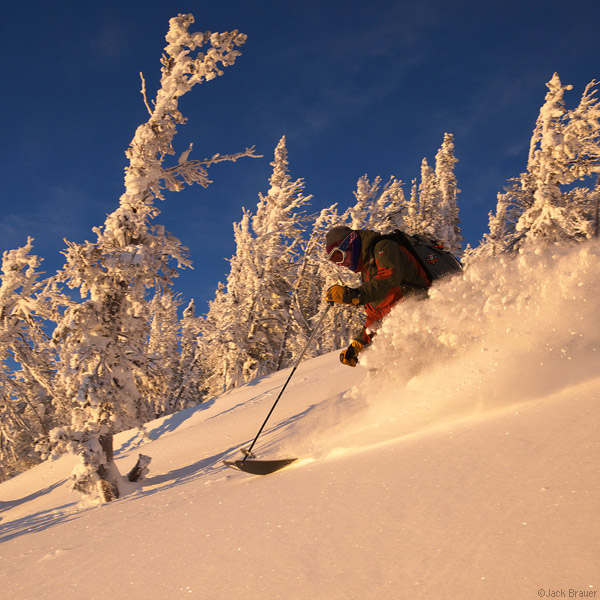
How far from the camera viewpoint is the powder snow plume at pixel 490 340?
11.2 ft

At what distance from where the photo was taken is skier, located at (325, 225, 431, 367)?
4.94 m

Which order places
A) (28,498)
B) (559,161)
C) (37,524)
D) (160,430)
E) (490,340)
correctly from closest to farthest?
(490,340) → (37,524) → (28,498) → (160,430) → (559,161)

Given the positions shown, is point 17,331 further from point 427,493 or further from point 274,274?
point 427,493

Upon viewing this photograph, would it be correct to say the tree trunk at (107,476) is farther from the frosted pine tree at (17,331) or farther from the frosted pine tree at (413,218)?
the frosted pine tree at (413,218)

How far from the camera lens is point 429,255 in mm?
5316

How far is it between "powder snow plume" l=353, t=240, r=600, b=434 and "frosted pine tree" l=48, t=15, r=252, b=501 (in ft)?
19.6

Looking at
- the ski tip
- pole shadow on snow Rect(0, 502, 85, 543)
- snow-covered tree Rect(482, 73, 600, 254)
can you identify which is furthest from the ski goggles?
snow-covered tree Rect(482, 73, 600, 254)

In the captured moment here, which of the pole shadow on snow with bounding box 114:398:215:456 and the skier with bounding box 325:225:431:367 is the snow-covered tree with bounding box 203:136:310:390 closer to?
the pole shadow on snow with bounding box 114:398:215:456

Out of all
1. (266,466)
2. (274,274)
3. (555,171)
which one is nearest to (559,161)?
(555,171)

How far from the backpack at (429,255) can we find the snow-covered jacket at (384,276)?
0.07m

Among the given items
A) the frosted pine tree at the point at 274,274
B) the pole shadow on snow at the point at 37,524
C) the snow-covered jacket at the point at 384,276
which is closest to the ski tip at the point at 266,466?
the snow-covered jacket at the point at 384,276

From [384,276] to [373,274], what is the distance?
1.53ft

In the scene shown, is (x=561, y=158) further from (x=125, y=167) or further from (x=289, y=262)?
(x=125, y=167)

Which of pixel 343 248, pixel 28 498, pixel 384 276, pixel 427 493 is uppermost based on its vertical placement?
pixel 343 248
